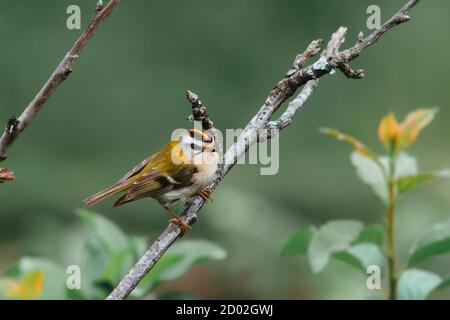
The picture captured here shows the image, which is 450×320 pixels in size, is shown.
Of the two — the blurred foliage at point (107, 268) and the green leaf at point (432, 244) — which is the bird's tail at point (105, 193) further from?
the green leaf at point (432, 244)

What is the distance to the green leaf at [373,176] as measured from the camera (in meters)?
2.14

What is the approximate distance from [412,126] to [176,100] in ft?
17.6

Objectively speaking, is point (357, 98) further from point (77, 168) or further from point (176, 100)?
point (77, 168)

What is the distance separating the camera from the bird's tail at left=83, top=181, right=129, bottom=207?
2.49m

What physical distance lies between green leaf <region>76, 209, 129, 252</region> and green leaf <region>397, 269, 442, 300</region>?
2.73 ft

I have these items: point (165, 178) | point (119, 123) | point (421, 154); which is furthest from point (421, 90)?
point (165, 178)

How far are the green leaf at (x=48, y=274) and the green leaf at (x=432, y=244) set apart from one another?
37.8 inches

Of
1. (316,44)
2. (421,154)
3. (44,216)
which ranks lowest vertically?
(316,44)

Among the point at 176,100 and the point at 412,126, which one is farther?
the point at 176,100

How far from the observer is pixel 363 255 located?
220cm

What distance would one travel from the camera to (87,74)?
7.55 m

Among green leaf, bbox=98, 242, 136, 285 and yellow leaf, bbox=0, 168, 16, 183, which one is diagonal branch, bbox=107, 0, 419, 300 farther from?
yellow leaf, bbox=0, 168, 16, 183

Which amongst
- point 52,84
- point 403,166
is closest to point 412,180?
point 403,166

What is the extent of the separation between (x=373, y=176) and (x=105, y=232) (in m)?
0.86
